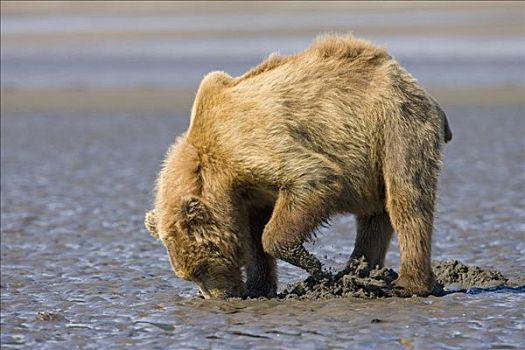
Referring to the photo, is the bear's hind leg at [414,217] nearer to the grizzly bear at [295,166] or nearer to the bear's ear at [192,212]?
the grizzly bear at [295,166]

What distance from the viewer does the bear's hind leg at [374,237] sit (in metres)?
7.39

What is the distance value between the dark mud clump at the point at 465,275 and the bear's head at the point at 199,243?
→ 1.69 meters

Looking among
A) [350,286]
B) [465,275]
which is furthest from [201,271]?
[465,275]

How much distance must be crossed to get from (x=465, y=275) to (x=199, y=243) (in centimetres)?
210

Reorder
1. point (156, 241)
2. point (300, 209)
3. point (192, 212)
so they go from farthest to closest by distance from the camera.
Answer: point (156, 241)
point (300, 209)
point (192, 212)

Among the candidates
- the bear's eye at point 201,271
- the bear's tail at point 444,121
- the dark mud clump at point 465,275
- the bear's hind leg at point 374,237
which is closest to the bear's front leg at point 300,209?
the bear's eye at point 201,271

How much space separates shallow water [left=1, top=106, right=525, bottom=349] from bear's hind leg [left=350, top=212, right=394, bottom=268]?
1.60 feet

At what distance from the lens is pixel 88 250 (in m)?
9.23

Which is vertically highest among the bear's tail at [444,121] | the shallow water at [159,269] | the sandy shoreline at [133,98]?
the sandy shoreline at [133,98]

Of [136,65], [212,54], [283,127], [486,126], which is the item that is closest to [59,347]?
[283,127]

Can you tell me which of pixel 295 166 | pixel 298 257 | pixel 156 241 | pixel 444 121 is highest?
pixel 444 121

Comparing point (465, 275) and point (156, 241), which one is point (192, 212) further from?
point (156, 241)

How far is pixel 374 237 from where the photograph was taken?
24.3 feet

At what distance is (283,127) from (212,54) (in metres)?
24.1
